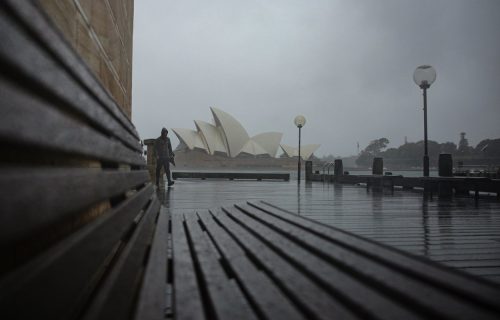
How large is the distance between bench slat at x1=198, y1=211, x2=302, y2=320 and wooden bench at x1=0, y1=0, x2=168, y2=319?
9.0 inches

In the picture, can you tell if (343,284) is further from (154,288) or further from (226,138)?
(226,138)

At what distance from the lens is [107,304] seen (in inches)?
29.9

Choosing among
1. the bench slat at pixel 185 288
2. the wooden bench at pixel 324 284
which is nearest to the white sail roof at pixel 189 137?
the bench slat at pixel 185 288

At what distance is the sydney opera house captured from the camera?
43.7 m

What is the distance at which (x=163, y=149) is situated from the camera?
7770 mm

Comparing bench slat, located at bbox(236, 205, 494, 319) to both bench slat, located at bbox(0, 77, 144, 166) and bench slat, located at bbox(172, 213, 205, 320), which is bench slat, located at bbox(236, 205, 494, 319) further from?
bench slat, located at bbox(0, 77, 144, 166)

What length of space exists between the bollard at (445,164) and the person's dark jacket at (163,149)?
5.83 meters

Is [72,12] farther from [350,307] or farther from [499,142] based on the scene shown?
[499,142]

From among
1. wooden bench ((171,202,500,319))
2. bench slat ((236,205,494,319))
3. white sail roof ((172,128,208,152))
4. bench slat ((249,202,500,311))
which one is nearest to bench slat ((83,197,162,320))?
wooden bench ((171,202,500,319))

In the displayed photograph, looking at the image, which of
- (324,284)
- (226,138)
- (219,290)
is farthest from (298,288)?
(226,138)

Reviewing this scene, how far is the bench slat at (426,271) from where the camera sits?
69 centimetres

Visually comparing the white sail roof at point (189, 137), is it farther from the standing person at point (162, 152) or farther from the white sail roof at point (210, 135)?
the standing person at point (162, 152)

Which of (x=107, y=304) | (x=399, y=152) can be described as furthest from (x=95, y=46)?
(x=399, y=152)

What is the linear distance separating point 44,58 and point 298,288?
0.76 metres
